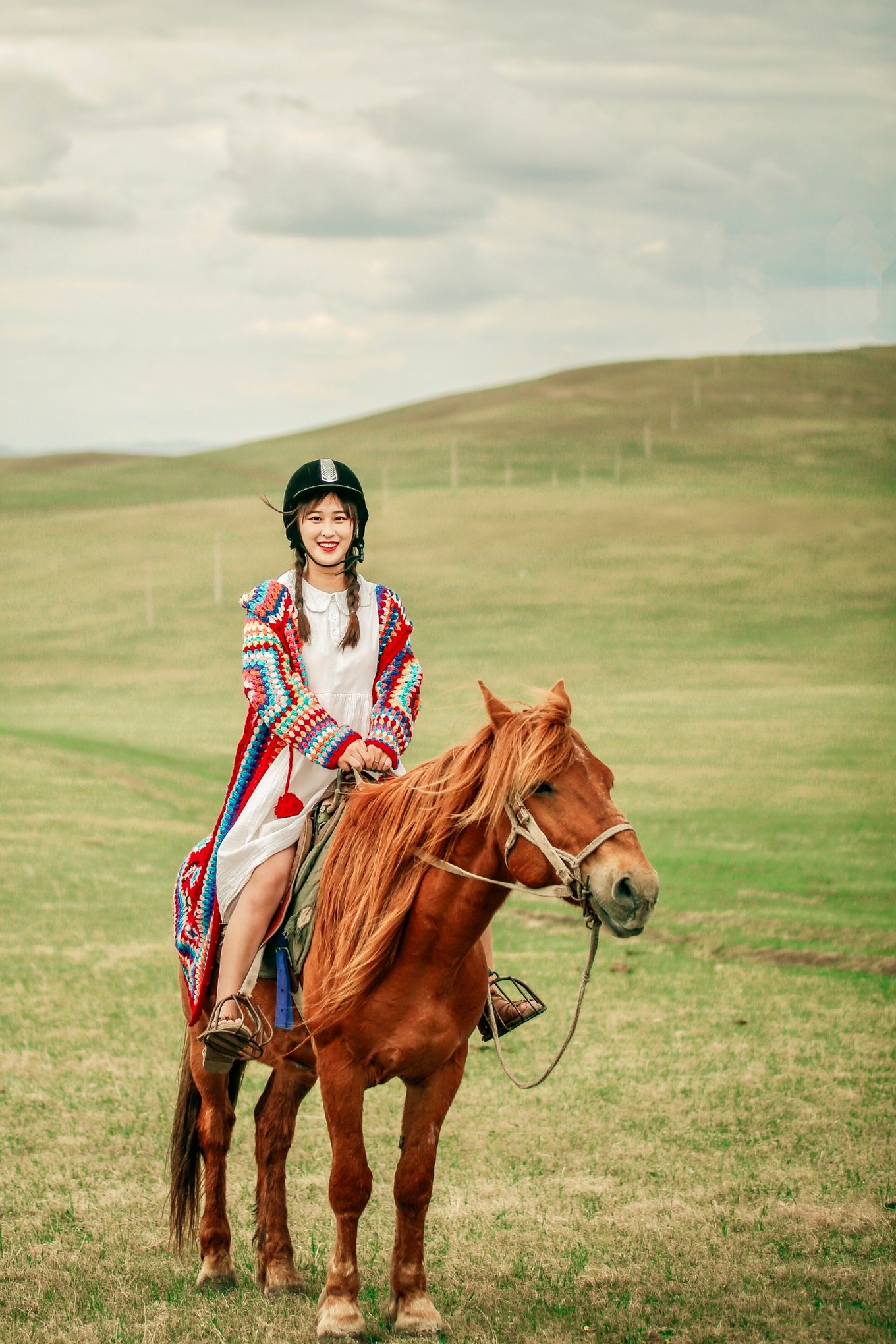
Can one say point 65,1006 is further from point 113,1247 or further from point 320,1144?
point 113,1247

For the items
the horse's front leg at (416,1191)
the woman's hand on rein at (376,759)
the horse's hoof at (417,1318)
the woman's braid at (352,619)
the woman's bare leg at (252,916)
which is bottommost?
the horse's hoof at (417,1318)

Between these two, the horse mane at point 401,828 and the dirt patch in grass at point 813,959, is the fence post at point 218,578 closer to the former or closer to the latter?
the dirt patch in grass at point 813,959

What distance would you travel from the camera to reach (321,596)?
5.36 meters

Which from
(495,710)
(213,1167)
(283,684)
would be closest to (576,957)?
(213,1167)

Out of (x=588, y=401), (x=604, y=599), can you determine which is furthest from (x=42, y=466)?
(x=604, y=599)

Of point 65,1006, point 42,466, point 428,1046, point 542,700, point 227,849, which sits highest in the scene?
point 42,466

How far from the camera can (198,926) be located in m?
5.43

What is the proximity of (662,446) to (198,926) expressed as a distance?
209ft

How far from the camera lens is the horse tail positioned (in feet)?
18.5

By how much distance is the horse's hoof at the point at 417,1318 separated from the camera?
4.77 metres

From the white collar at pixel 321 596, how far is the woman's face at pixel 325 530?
111 mm

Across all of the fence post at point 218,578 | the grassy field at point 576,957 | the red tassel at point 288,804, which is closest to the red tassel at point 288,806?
the red tassel at point 288,804

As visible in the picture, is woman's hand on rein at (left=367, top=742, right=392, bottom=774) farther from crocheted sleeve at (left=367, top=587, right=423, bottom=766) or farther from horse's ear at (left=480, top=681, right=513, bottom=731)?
horse's ear at (left=480, top=681, right=513, bottom=731)

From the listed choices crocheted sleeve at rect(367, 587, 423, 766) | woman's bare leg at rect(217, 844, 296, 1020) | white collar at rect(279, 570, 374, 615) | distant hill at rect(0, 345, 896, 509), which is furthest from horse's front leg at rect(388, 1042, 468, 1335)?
distant hill at rect(0, 345, 896, 509)
